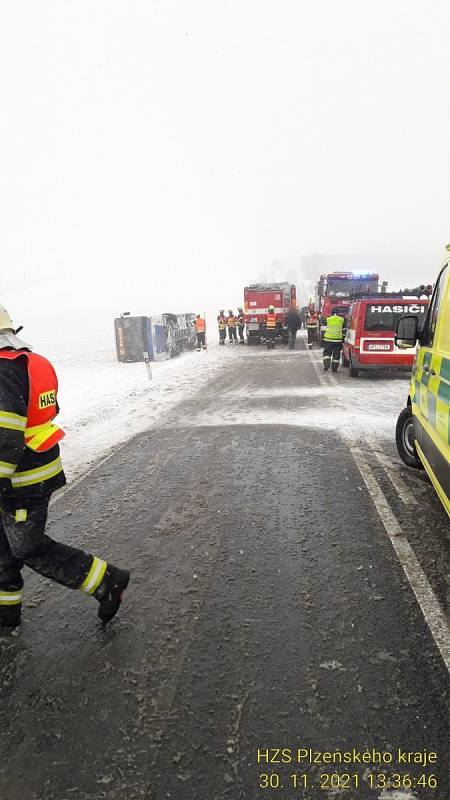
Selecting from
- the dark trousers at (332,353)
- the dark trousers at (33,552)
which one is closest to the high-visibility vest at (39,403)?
the dark trousers at (33,552)

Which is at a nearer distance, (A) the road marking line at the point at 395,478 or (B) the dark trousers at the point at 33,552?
(B) the dark trousers at the point at 33,552

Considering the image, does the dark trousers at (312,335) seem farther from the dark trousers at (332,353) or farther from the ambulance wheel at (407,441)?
the ambulance wheel at (407,441)

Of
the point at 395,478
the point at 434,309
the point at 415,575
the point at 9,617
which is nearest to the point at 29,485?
the point at 9,617

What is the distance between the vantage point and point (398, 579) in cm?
310

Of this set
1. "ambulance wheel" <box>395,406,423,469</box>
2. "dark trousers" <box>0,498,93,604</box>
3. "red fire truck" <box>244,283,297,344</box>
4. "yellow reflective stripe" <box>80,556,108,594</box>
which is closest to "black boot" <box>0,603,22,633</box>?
"dark trousers" <box>0,498,93,604</box>

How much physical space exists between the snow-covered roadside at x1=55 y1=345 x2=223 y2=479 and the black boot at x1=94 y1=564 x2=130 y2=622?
287cm

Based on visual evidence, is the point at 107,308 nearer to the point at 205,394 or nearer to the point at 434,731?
the point at 205,394

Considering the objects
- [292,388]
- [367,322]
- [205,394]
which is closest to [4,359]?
[205,394]

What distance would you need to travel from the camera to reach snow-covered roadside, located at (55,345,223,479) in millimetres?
6758

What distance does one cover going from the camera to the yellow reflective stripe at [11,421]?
A: 7.34 feet

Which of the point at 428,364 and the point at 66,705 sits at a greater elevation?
the point at 428,364

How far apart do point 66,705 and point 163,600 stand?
877mm

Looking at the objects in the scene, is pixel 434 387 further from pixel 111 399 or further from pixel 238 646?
pixel 111 399

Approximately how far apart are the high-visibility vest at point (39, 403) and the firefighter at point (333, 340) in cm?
1075
